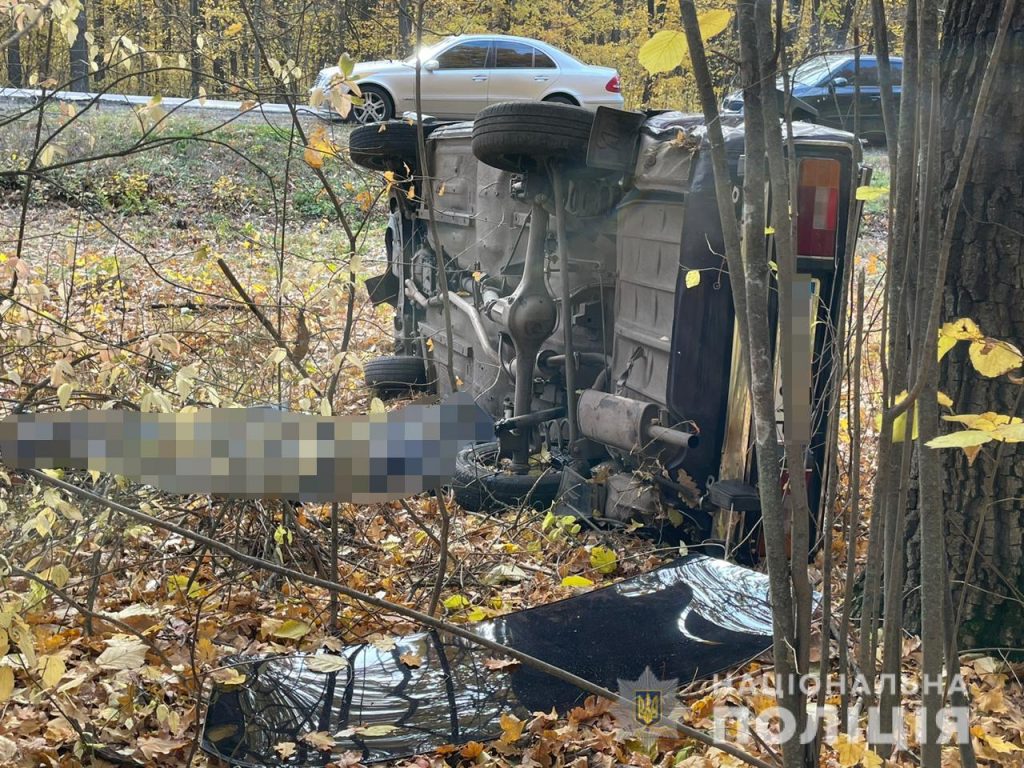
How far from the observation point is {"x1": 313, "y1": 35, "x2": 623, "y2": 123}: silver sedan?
18984 millimetres

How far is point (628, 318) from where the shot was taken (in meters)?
4.58

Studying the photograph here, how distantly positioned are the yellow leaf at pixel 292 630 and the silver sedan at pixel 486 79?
Result: 1608 cm

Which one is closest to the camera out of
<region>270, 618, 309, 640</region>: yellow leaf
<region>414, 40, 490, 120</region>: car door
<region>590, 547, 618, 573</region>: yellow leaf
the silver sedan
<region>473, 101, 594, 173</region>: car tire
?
<region>270, 618, 309, 640</region>: yellow leaf

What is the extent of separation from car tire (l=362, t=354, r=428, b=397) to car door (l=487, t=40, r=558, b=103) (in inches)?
520

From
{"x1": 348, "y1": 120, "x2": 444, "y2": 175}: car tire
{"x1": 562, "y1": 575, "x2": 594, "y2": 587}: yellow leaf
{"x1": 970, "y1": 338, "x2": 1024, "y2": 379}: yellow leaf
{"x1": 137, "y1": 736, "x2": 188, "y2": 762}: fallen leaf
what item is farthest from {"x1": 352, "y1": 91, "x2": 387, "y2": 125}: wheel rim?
{"x1": 970, "y1": 338, "x2": 1024, "y2": 379}: yellow leaf

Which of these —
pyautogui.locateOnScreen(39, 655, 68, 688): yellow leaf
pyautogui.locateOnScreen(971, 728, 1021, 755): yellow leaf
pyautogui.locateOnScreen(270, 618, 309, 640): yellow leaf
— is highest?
pyautogui.locateOnScreen(39, 655, 68, 688): yellow leaf

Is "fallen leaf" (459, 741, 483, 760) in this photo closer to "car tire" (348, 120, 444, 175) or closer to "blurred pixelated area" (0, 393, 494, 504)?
"blurred pixelated area" (0, 393, 494, 504)

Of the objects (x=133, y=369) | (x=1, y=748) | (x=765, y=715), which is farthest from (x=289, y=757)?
(x=133, y=369)

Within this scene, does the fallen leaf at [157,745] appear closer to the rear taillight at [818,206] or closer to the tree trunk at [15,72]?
the tree trunk at [15,72]

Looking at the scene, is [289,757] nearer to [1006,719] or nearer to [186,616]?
[186,616]

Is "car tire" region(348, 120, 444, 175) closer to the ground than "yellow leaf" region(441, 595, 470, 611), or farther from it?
farther from it

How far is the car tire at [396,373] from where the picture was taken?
7273mm

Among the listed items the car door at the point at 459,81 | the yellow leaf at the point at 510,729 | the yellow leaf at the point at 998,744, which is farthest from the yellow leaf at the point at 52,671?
the car door at the point at 459,81

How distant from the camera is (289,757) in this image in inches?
105
